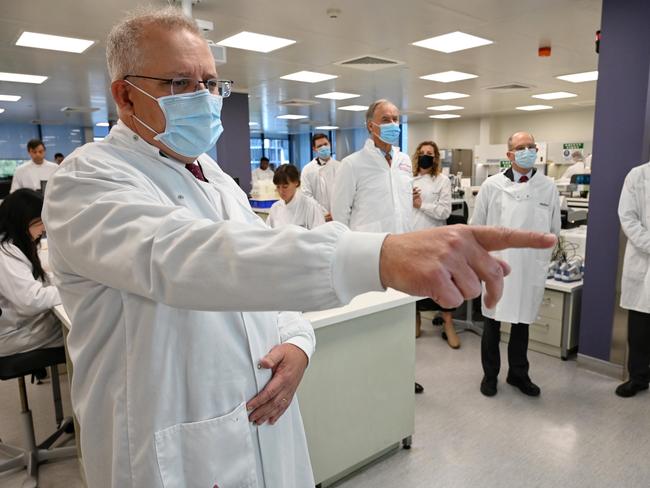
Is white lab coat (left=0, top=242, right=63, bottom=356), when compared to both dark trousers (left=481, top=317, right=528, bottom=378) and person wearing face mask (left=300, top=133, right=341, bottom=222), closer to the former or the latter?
dark trousers (left=481, top=317, right=528, bottom=378)

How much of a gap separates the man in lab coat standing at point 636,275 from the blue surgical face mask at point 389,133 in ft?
4.63

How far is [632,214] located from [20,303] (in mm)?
3307

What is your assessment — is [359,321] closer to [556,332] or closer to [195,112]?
[195,112]

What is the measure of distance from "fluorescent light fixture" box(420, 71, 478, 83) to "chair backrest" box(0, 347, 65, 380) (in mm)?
5573

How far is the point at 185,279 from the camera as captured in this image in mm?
596

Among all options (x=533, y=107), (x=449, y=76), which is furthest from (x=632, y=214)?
(x=533, y=107)

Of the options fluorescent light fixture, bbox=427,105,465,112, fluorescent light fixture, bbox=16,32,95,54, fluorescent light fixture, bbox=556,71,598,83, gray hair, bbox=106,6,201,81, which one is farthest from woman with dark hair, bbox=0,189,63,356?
fluorescent light fixture, bbox=427,105,465,112

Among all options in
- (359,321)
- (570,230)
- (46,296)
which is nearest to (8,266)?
(46,296)

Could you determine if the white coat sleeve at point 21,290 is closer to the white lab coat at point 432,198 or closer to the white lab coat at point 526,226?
the white lab coat at point 526,226

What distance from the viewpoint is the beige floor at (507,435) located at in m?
2.14

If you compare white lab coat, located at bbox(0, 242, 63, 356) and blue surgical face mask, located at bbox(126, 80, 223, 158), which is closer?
blue surgical face mask, located at bbox(126, 80, 223, 158)

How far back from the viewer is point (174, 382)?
828 mm

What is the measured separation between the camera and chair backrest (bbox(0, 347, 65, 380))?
2172 millimetres

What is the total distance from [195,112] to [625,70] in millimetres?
3020
